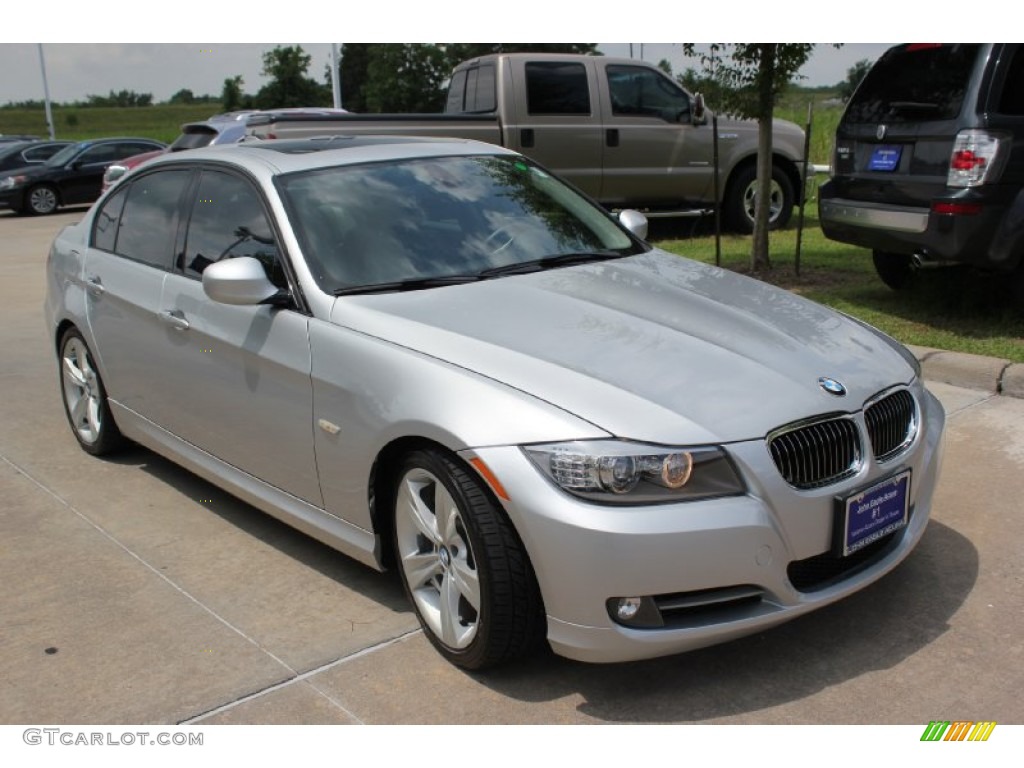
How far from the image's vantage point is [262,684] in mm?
3473

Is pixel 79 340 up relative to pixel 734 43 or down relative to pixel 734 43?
down

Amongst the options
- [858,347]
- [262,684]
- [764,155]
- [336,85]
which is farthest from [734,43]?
[336,85]

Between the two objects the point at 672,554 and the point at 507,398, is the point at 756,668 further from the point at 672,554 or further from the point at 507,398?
the point at 507,398

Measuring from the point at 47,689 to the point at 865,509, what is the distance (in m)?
2.62

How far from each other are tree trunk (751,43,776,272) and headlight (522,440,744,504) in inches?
267

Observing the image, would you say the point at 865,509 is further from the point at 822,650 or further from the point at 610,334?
the point at 610,334

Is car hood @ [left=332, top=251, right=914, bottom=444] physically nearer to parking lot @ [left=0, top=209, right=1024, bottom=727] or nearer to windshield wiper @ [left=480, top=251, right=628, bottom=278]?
windshield wiper @ [left=480, top=251, right=628, bottom=278]

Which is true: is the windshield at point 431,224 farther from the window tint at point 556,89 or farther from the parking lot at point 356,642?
the window tint at point 556,89

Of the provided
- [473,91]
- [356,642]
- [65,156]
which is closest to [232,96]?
[65,156]

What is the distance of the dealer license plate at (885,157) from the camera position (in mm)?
7410

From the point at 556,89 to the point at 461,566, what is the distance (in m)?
9.65

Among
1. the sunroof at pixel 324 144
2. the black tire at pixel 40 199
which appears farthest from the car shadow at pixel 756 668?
the black tire at pixel 40 199

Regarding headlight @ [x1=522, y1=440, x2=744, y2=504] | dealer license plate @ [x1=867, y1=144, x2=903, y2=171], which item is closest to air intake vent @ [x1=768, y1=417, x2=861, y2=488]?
headlight @ [x1=522, y1=440, x2=744, y2=504]

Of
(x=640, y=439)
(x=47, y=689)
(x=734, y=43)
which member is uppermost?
(x=734, y=43)
